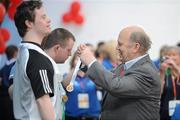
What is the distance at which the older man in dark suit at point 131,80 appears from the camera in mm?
2449

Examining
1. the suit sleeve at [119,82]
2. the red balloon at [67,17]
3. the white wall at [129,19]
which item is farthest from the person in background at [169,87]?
Answer: the white wall at [129,19]

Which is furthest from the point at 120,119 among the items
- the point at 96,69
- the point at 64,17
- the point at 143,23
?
the point at 143,23

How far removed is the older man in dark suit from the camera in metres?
2.45

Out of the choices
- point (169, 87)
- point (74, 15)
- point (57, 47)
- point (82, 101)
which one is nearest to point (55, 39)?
point (57, 47)

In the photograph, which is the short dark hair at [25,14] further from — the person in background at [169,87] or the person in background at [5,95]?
the person in background at [5,95]

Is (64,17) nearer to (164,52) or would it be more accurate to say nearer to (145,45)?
(164,52)

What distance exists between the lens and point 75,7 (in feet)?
27.3

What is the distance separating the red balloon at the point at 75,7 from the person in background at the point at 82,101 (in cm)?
341

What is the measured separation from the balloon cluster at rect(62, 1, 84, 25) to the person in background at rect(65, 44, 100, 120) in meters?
3.38

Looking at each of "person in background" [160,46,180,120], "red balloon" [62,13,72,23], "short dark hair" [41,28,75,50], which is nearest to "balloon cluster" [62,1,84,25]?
"red balloon" [62,13,72,23]

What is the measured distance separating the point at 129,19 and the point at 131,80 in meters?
6.50

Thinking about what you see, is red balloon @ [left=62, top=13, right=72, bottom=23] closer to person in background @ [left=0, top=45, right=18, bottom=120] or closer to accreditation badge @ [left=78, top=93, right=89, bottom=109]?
person in background @ [left=0, top=45, right=18, bottom=120]

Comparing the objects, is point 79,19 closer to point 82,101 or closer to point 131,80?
point 82,101

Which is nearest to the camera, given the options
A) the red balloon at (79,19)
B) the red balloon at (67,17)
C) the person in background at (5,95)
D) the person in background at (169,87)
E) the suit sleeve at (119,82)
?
the suit sleeve at (119,82)
